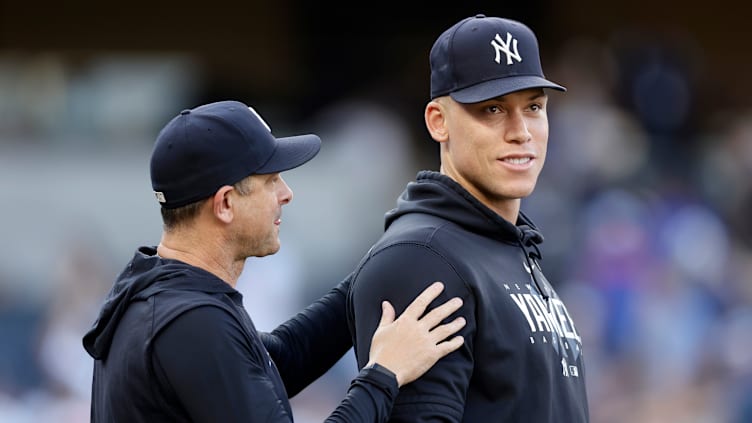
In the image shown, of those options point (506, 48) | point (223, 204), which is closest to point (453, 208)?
point (506, 48)

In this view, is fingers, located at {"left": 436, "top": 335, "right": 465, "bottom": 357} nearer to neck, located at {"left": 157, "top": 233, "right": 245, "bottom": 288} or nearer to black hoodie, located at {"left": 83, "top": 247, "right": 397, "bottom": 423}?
black hoodie, located at {"left": 83, "top": 247, "right": 397, "bottom": 423}

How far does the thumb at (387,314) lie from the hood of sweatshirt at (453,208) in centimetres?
32

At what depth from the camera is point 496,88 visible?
11.0ft

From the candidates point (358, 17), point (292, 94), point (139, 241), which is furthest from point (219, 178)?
point (358, 17)

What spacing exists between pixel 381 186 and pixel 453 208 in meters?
6.44

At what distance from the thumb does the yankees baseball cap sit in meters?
0.56

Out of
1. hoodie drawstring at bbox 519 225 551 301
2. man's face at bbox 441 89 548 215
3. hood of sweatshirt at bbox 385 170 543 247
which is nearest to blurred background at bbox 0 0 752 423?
hoodie drawstring at bbox 519 225 551 301

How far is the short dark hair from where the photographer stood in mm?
3262

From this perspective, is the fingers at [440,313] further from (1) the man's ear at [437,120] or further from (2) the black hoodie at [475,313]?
(1) the man's ear at [437,120]

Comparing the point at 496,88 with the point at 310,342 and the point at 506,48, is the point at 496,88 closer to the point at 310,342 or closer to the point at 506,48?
the point at 506,48

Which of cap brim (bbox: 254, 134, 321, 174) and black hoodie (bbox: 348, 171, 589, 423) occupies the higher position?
cap brim (bbox: 254, 134, 321, 174)

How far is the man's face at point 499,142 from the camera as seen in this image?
342 cm

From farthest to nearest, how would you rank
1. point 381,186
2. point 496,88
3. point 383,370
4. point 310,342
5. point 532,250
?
point 381,186 < point 310,342 < point 532,250 < point 496,88 < point 383,370

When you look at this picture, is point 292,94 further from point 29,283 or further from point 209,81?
point 29,283
